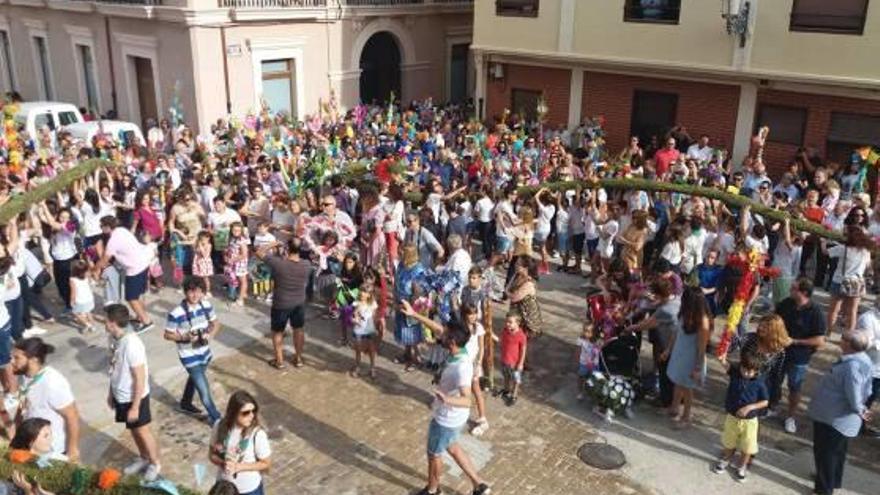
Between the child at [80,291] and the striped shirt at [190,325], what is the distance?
2.91m

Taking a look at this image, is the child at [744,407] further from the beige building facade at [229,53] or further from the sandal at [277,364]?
the beige building facade at [229,53]

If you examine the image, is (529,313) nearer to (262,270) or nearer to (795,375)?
(795,375)

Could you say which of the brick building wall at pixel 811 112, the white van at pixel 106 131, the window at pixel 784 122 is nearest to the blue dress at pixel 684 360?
the brick building wall at pixel 811 112

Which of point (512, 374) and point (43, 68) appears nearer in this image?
point (512, 374)

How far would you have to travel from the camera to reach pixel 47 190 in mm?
11633

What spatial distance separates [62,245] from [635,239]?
759cm

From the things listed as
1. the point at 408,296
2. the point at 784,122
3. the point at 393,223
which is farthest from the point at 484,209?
the point at 784,122

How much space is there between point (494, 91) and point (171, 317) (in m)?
14.8

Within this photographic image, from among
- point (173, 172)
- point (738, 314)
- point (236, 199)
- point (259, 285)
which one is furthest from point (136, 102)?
point (738, 314)

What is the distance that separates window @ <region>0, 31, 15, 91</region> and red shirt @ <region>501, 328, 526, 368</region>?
1004 inches

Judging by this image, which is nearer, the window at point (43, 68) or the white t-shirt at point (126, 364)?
the white t-shirt at point (126, 364)

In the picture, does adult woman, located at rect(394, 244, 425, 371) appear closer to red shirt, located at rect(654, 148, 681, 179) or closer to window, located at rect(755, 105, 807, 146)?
red shirt, located at rect(654, 148, 681, 179)

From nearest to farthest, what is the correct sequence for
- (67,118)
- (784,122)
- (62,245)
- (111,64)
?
1. (62,245)
2. (784,122)
3. (67,118)
4. (111,64)

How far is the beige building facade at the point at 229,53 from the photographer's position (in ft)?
62.6
